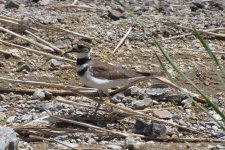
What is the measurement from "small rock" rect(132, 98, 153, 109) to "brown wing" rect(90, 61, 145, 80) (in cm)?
36

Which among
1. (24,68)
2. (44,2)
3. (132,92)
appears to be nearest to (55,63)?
(24,68)

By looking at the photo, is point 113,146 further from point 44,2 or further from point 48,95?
point 44,2

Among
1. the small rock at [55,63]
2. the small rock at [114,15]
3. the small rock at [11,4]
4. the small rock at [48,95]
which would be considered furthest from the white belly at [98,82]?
the small rock at [11,4]

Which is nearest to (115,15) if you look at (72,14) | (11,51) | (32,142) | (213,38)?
(72,14)

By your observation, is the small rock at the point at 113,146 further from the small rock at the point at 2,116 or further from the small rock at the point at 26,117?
the small rock at the point at 2,116

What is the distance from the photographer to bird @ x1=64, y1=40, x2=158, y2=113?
6.54 meters

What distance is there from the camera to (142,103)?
6.96 m

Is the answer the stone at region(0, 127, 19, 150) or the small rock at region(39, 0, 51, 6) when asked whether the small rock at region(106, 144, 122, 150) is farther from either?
the small rock at region(39, 0, 51, 6)

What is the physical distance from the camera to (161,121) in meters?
6.34

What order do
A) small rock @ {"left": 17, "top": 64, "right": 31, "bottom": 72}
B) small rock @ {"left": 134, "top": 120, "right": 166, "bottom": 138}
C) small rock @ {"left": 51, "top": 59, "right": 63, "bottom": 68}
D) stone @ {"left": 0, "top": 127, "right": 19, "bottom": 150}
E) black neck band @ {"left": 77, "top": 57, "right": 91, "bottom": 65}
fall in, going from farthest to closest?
small rock @ {"left": 51, "top": 59, "right": 63, "bottom": 68} → small rock @ {"left": 17, "top": 64, "right": 31, "bottom": 72} → black neck band @ {"left": 77, "top": 57, "right": 91, "bottom": 65} → small rock @ {"left": 134, "top": 120, "right": 166, "bottom": 138} → stone @ {"left": 0, "top": 127, "right": 19, "bottom": 150}

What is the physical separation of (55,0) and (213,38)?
9.33 feet

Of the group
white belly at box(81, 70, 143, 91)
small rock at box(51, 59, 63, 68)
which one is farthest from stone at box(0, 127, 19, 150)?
small rock at box(51, 59, 63, 68)

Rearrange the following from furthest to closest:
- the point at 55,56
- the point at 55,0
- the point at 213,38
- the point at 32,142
Result: 1. the point at 55,0
2. the point at 213,38
3. the point at 55,56
4. the point at 32,142

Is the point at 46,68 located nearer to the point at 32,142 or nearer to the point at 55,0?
the point at 32,142
